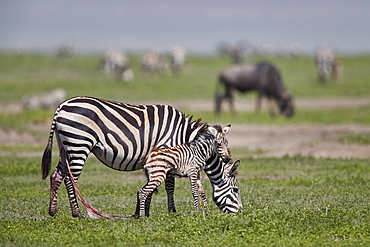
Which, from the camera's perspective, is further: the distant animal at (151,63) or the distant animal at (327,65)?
the distant animal at (151,63)

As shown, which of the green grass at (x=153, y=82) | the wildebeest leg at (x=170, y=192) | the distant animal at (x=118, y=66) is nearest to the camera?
the wildebeest leg at (x=170, y=192)

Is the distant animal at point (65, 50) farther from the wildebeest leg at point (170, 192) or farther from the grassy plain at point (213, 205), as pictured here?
the wildebeest leg at point (170, 192)

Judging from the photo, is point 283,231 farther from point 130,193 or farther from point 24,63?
point 24,63

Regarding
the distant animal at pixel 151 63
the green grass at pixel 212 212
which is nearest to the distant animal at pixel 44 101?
the green grass at pixel 212 212

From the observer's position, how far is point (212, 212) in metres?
10.3

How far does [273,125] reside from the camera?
84.0 ft

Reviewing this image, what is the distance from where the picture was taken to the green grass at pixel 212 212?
8883mm

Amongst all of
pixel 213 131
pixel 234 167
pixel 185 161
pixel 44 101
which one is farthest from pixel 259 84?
pixel 185 161

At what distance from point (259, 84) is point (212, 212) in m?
22.4

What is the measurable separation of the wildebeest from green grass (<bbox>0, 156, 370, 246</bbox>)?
556 inches

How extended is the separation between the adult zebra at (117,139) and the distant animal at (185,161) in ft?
0.58

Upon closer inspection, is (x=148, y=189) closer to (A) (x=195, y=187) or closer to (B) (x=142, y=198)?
(B) (x=142, y=198)

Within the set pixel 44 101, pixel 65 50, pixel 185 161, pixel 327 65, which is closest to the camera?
pixel 185 161

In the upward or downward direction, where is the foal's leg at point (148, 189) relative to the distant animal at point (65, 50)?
upward
